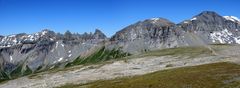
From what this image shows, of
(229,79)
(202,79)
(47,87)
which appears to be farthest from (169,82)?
(47,87)

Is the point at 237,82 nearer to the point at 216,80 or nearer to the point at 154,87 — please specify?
the point at 216,80

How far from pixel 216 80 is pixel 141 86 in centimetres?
1584

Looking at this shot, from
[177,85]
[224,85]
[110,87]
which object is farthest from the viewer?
[110,87]

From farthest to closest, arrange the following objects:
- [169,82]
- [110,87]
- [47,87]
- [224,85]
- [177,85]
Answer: [47,87] → [110,87] → [169,82] → [177,85] → [224,85]

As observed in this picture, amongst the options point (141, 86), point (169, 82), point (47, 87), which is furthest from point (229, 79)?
point (47, 87)

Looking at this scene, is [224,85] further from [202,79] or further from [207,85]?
[202,79]

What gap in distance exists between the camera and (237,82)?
71812 mm

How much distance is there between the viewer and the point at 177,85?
7675 cm

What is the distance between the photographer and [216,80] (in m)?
77.9

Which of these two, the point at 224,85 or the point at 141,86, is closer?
the point at 224,85

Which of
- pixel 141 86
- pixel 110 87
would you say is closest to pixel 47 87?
pixel 110 87

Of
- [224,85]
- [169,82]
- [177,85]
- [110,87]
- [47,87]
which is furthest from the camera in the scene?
[47,87]

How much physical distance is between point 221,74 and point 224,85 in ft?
51.0

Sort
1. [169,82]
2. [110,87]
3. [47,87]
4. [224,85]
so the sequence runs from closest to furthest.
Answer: [224,85]
[169,82]
[110,87]
[47,87]
